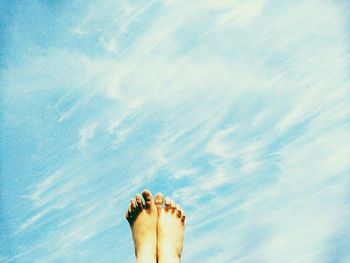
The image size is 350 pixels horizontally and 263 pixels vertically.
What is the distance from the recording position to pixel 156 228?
3.90 metres

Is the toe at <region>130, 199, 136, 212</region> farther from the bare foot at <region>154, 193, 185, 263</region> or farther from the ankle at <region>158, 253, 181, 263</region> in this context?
the ankle at <region>158, 253, 181, 263</region>

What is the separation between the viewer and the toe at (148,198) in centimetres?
386

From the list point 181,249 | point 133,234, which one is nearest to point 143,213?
point 133,234

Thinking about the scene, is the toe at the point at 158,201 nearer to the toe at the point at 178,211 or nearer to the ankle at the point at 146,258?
the toe at the point at 178,211

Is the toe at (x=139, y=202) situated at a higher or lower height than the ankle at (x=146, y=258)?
higher

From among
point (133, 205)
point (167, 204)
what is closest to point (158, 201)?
point (167, 204)

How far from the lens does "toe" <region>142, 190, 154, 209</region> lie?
3.86 meters

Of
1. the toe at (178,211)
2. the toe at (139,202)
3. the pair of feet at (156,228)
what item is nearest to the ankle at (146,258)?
the pair of feet at (156,228)

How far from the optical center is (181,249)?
3762 mm

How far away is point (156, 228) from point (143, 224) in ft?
0.53

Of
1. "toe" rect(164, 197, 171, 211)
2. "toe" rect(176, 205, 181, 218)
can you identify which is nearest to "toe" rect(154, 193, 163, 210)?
"toe" rect(164, 197, 171, 211)

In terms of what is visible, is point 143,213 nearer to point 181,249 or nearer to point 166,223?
point 166,223

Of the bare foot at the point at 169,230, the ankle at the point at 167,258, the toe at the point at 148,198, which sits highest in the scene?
the toe at the point at 148,198

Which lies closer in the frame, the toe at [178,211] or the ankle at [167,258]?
the ankle at [167,258]
